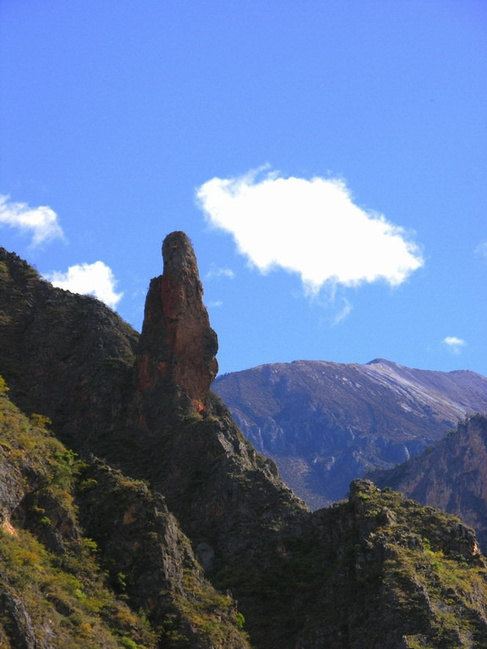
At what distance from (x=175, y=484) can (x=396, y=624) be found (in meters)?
20.6

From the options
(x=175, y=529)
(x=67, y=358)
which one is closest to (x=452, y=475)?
(x=67, y=358)

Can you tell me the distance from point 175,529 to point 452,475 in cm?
13421

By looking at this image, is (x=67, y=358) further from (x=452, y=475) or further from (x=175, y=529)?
(x=452, y=475)

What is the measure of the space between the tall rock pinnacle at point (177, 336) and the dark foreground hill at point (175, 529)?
0.12 m

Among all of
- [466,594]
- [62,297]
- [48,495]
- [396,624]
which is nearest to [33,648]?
[48,495]

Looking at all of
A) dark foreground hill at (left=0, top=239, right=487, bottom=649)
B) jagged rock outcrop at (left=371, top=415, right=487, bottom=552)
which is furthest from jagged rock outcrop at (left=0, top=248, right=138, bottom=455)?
jagged rock outcrop at (left=371, top=415, right=487, bottom=552)

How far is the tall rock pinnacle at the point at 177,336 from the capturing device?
3063 inches

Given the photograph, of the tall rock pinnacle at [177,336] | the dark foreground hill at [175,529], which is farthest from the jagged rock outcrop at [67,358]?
the tall rock pinnacle at [177,336]

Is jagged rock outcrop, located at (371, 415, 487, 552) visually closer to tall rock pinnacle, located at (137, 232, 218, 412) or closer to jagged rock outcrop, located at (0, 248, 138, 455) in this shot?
jagged rock outcrop, located at (0, 248, 138, 455)

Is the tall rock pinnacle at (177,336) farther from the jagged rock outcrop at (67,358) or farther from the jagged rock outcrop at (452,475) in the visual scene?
the jagged rock outcrop at (452,475)

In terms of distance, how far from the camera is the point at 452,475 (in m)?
187

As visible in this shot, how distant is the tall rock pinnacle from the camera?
255ft

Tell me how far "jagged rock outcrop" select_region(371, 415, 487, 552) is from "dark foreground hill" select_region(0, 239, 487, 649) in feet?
345

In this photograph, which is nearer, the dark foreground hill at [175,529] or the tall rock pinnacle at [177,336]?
the dark foreground hill at [175,529]
